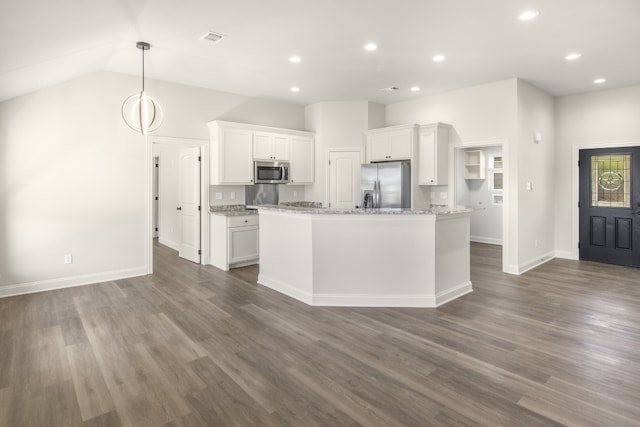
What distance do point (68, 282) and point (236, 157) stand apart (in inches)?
114

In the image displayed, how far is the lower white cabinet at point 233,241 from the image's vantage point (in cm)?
572

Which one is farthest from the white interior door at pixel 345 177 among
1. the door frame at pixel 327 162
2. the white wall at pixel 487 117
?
the white wall at pixel 487 117

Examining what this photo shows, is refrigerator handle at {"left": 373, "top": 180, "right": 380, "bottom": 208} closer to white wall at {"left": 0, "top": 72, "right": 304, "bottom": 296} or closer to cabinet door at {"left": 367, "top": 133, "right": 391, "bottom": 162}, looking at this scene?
cabinet door at {"left": 367, "top": 133, "right": 391, "bottom": 162}

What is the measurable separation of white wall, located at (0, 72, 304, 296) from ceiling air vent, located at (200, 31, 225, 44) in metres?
1.93

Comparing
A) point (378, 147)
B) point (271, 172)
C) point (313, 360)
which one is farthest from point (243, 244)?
point (313, 360)

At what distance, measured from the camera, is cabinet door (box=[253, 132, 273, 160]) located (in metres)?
6.18

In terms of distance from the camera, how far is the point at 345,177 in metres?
6.82

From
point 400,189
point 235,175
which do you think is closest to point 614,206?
point 400,189

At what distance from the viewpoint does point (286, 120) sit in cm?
692

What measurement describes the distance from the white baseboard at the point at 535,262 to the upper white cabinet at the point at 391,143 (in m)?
2.43

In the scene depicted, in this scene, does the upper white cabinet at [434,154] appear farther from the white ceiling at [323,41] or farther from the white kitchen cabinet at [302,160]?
the white kitchen cabinet at [302,160]

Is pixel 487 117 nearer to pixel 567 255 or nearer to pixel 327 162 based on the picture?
pixel 327 162

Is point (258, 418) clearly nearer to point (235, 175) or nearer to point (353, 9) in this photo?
point (353, 9)

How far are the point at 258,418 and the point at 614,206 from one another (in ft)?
21.8
